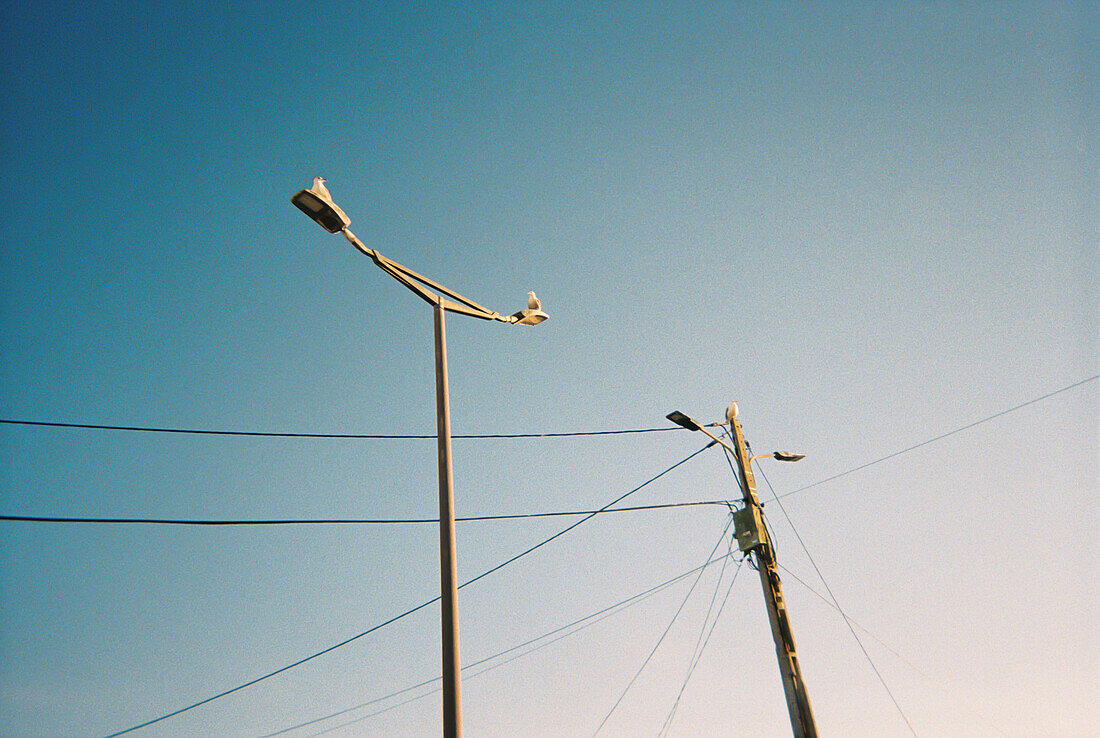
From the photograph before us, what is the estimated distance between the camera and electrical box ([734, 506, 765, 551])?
440 inches

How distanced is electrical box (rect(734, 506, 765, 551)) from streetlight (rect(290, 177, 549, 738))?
18.8 feet

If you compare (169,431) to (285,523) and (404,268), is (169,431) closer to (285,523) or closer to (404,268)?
(285,523)

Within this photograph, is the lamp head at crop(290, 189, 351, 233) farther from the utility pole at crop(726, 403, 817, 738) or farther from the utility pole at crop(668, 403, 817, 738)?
the utility pole at crop(726, 403, 817, 738)

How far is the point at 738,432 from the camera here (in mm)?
12125

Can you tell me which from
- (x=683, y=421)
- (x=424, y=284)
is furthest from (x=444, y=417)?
(x=683, y=421)

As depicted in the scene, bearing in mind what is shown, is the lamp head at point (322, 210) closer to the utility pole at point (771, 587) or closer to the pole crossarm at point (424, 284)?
the pole crossarm at point (424, 284)

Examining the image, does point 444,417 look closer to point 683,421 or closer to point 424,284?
point 424,284

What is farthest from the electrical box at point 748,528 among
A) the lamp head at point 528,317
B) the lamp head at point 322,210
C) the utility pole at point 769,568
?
the lamp head at point 322,210

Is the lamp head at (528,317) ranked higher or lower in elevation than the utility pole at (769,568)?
higher

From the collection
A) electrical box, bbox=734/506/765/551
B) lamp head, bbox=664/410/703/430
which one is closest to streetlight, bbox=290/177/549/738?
lamp head, bbox=664/410/703/430

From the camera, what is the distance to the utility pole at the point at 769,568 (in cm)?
979

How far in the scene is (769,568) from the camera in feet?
36.1

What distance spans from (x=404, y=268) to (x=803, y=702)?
817 centimetres

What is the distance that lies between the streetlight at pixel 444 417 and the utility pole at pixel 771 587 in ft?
18.6
